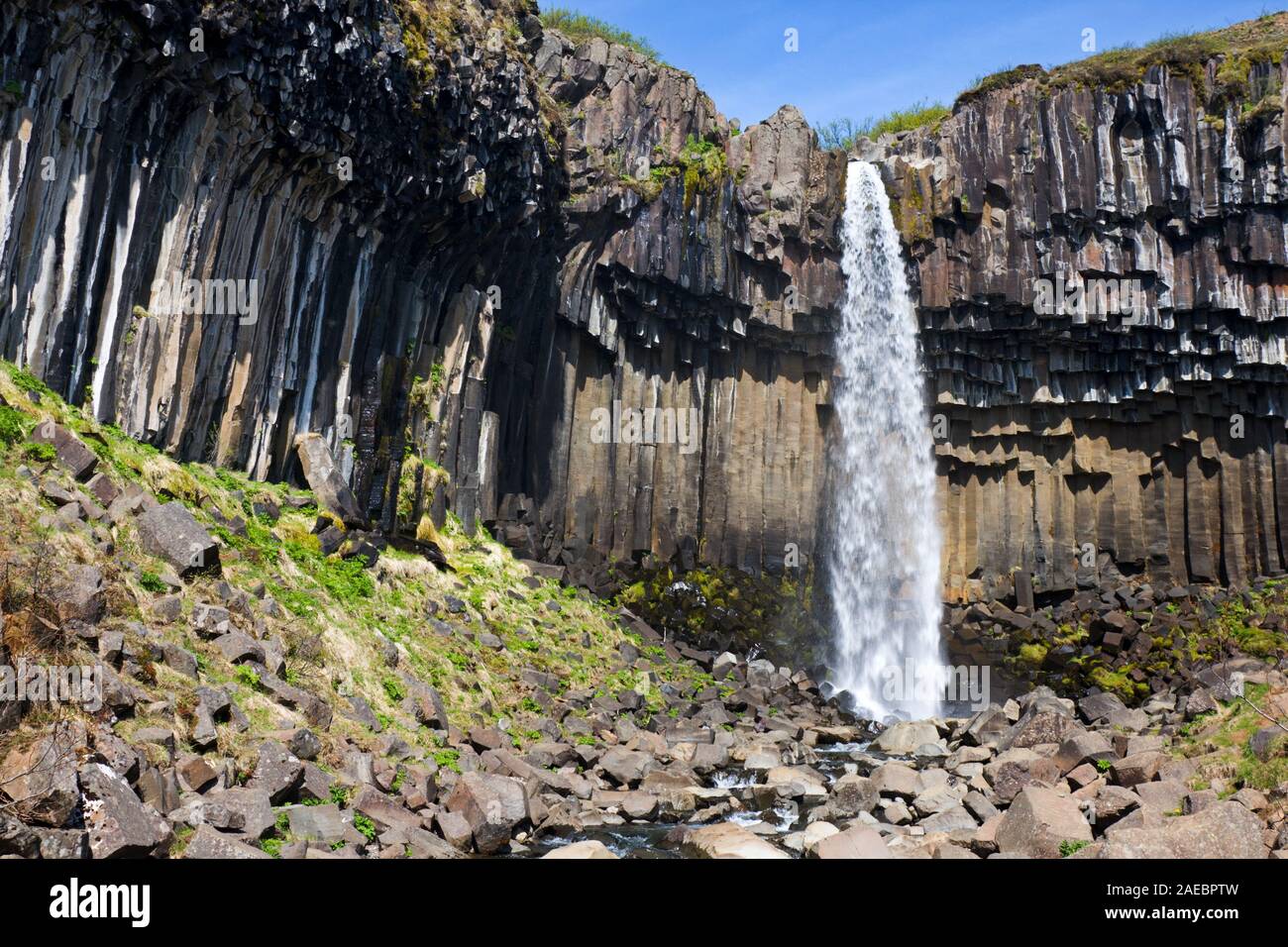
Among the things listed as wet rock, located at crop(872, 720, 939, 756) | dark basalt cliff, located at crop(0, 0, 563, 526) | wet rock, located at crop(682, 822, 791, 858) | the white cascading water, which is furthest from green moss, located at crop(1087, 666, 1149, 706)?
dark basalt cliff, located at crop(0, 0, 563, 526)

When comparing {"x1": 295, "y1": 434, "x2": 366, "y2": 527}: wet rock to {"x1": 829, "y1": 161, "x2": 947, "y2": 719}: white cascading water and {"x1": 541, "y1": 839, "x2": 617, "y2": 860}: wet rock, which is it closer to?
{"x1": 541, "y1": 839, "x2": 617, "y2": 860}: wet rock

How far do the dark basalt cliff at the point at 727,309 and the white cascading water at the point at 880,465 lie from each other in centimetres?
64

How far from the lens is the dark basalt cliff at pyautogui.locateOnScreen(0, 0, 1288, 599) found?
21.9m

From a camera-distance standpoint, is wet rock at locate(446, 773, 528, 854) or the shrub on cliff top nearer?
wet rock at locate(446, 773, 528, 854)

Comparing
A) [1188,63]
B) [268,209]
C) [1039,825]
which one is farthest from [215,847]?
[1188,63]

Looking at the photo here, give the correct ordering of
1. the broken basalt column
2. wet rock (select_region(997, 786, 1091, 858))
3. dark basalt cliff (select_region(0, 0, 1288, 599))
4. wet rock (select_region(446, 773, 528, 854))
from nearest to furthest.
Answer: wet rock (select_region(997, 786, 1091, 858)) < wet rock (select_region(446, 773, 528, 854)) < dark basalt cliff (select_region(0, 0, 1288, 599)) < the broken basalt column

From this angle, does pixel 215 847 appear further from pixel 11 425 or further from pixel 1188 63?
pixel 1188 63

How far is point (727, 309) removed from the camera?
99.0ft

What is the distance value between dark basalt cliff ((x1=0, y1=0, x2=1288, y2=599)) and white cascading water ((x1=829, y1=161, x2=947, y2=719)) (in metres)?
0.64

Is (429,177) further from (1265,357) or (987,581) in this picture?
(1265,357)

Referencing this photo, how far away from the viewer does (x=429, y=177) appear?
22.2 m

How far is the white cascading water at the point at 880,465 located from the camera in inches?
1219
